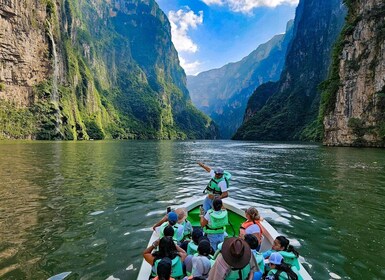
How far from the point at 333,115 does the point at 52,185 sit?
217 feet

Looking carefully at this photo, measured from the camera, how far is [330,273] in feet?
24.9

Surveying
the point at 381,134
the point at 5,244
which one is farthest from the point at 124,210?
A: the point at 381,134

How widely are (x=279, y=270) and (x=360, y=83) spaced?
6662cm

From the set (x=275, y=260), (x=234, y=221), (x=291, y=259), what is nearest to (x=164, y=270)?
(x=275, y=260)

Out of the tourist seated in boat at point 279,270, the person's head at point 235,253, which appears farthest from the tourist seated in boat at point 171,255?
the tourist seated in boat at point 279,270

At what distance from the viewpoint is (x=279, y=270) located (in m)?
5.29

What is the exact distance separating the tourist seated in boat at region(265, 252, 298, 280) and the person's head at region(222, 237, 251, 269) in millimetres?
1097

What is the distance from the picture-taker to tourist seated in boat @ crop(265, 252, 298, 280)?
5.24 meters

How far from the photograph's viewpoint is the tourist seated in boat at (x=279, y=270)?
5238 mm

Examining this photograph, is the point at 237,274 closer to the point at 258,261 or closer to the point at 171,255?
the point at 258,261

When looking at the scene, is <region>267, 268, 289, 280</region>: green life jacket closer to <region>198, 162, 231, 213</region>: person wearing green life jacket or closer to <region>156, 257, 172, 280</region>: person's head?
<region>156, 257, 172, 280</region>: person's head

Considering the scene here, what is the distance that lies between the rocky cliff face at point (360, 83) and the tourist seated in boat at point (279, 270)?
195 feet

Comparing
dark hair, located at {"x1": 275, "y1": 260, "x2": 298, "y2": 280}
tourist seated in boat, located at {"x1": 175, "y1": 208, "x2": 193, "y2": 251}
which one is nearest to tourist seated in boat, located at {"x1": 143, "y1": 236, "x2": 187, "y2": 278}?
tourist seated in boat, located at {"x1": 175, "y1": 208, "x2": 193, "y2": 251}

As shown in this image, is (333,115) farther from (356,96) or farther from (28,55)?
(28,55)
